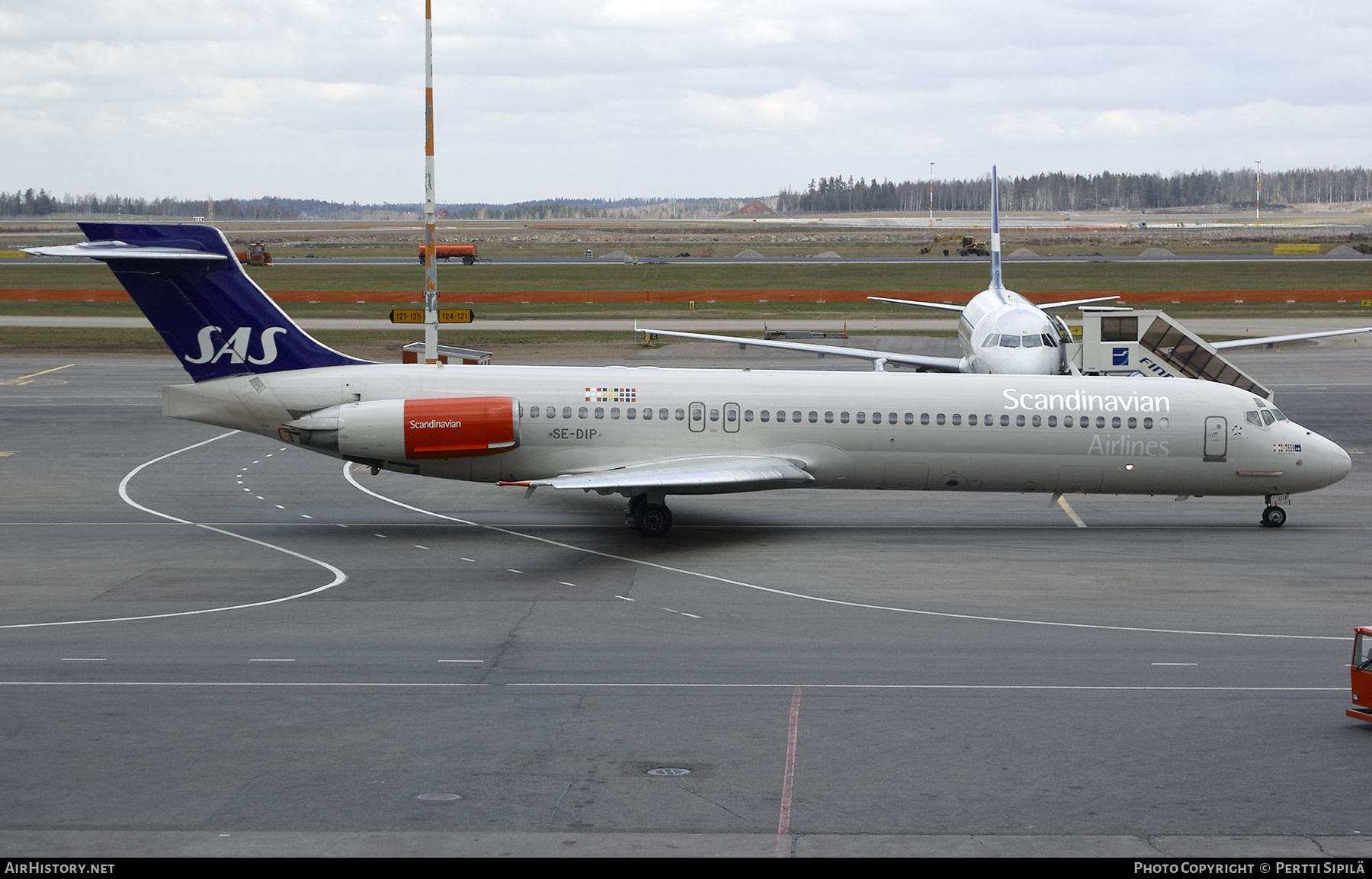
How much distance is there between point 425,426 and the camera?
28047mm

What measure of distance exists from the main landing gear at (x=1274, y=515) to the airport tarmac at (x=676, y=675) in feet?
1.64

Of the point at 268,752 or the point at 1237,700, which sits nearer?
the point at 268,752

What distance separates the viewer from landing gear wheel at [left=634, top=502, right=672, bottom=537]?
1116 inches

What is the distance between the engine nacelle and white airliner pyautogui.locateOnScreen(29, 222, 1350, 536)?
44 millimetres

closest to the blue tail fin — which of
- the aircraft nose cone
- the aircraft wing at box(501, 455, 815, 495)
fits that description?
the aircraft wing at box(501, 455, 815, 495)

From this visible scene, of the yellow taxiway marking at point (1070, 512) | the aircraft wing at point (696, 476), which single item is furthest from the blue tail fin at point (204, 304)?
the yellow taxiway marking at point (1070, 512)

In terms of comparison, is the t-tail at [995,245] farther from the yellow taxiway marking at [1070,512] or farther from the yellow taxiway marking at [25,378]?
the yellow taxiway marking at [25,378]

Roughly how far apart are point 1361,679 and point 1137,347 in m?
30.8

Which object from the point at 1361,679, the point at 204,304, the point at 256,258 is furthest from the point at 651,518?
the point at 256,258

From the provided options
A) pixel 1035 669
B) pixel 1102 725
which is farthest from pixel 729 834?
pixel 1035 669

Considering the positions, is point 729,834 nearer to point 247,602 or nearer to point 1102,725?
point 1102,725

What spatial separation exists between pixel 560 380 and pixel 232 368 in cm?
752

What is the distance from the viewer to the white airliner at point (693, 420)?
93.3 feet

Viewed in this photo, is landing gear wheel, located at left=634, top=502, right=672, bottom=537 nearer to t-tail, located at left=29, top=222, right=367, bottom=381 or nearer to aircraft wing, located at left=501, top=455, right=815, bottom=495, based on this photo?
aircraft wing, located at left=501, top=455, right=815, bottom=495
